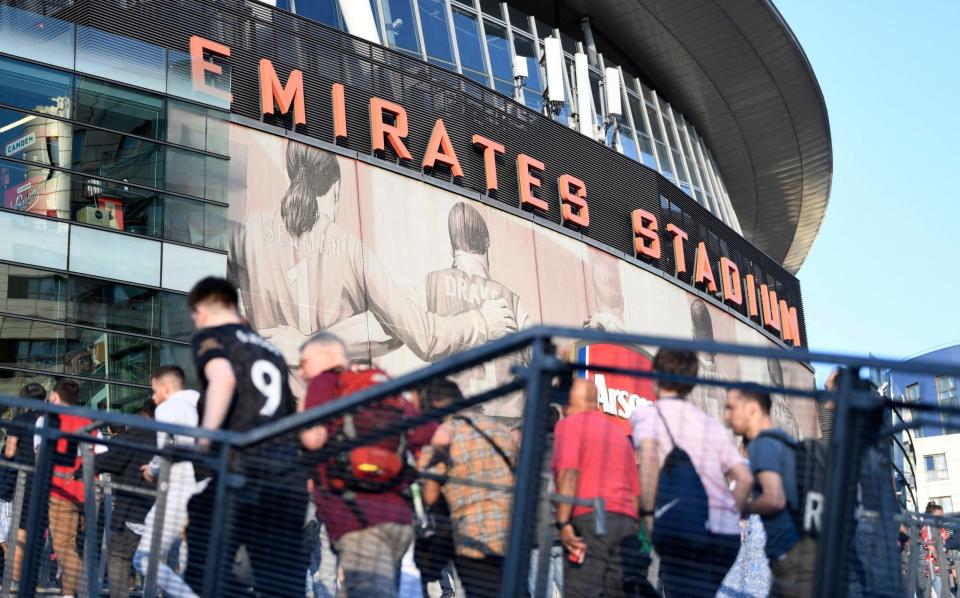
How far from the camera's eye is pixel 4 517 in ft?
25.8

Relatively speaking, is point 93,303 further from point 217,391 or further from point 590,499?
point 590,499

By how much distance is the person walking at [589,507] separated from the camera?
16.4 feet

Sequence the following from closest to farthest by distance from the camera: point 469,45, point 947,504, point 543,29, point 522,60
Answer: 1. point 947,504
2. point 469,45
3. point 522,60
4. point 543,29

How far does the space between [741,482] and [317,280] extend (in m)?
16.2

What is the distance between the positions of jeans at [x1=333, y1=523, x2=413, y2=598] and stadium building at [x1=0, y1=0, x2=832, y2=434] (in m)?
0.73

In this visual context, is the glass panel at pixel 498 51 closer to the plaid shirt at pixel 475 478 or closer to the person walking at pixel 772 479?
the plaid shirt at pixel 475 478

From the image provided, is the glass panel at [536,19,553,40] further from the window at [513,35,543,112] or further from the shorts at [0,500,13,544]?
the shorts at [0,500,13,544]

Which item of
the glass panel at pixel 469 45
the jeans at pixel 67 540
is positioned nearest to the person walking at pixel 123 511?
the jeans at pixel 67 540

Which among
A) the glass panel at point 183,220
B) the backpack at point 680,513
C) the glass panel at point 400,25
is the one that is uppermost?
the glass panel at point 400,25

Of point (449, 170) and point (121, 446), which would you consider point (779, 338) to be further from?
point (121, 446)

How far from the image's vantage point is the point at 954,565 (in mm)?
9648

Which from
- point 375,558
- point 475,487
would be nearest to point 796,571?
point 475,487

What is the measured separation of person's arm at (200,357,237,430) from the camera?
5.45 m

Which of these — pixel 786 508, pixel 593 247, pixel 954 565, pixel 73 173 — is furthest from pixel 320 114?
pixel 786 508
